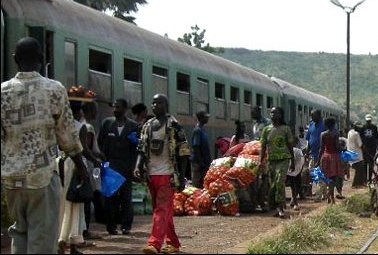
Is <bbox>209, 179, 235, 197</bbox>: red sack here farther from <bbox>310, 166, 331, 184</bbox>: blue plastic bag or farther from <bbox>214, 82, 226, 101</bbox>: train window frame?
<bbox>214, 82, 226, 101</bbox>: train window frame

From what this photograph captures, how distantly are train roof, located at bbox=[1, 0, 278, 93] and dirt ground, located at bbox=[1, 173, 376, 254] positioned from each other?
8.80 ft

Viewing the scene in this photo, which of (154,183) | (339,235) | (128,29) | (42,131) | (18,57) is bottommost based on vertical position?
(339,235)

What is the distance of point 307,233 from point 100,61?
4.29 m

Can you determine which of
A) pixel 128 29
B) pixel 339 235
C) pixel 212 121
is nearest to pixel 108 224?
pixel 339 235

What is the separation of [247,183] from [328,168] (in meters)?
1.60

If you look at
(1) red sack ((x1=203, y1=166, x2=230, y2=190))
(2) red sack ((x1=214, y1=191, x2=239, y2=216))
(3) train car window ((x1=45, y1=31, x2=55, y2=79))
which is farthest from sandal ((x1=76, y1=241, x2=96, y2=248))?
(1) red sack ((x1=203, y1=166, x2=230, y2=190))

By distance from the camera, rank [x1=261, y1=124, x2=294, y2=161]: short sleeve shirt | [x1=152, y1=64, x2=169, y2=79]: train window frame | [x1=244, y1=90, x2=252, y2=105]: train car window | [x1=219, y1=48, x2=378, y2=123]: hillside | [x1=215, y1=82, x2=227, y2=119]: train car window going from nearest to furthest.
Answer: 1. [x1=261, y1=124, x2=294, y2=161]: short sleeve shirt
2. [x1=152, y1=64, x2=169, y2=79]: train window frame
3. [x1=215, y1=82, x2=227, y2=119]: train car window
4. [x1=244, y1=90, x2=252, y2=105]: train car window
5. [x1=219, y1=48, x2=378, y2=123]: hillside

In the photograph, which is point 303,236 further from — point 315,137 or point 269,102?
point 269,102

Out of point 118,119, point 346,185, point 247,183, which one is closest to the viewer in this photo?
point 118,119

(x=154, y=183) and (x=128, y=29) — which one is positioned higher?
(x=128, y=29)

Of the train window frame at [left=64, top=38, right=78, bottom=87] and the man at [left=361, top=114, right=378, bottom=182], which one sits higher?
the train window frame at [left=64, top=38, right=78, bottom=87]

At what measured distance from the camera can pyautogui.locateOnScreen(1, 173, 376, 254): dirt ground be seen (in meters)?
8.33

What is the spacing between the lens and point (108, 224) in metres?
9.56

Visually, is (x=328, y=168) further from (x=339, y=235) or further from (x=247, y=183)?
(x=339, y=235)
